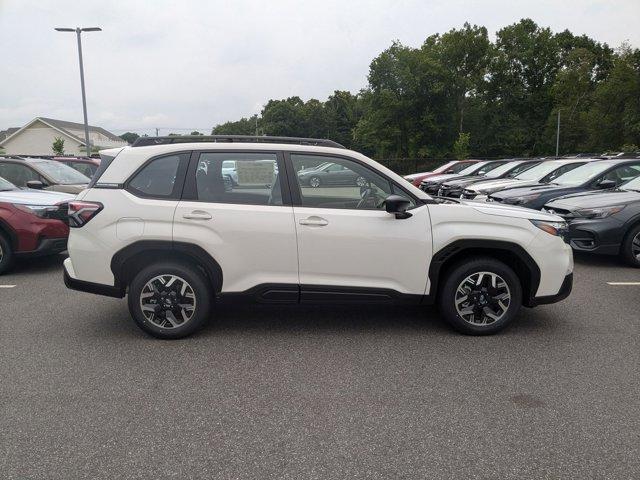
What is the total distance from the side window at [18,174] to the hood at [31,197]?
2204mm

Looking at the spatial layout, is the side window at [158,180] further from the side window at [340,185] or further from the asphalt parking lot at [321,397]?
the asphalt parking lot at [321,397]

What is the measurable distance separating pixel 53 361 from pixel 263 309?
6.96 ft

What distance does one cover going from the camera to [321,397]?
139 inches

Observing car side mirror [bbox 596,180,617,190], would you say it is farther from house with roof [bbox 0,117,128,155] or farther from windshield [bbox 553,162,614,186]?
house with roof [bbox 0,117,128,155]

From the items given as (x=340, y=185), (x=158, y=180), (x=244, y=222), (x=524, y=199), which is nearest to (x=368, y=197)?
(x=340, y=185)

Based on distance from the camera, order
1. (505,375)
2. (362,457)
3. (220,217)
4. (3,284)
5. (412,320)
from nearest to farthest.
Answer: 1. (362,457)
2. (505,375)
3. (220,217)
4. (412,320)
5. (3,284)

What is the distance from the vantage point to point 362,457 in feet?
9.23

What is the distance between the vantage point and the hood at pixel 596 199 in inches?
304

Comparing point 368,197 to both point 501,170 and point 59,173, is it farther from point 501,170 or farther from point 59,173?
point 501,170

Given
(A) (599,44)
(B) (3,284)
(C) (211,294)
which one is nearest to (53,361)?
(C) (211,294)

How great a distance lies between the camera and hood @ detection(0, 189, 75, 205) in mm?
7277

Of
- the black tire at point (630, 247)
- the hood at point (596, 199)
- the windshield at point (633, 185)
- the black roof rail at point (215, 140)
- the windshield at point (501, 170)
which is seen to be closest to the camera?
the black roof rail at point (215, 140)

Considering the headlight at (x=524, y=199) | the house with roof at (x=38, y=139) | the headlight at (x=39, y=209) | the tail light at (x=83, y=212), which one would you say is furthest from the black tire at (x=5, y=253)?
the house with roof at (x=38, y=139)

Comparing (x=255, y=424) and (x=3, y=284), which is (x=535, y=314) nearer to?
(x=255, y=424)
